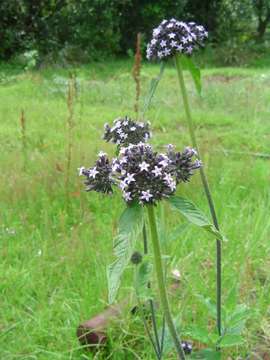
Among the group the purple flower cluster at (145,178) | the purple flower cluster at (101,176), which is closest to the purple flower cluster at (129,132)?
the purple flower cluster at (101,176)

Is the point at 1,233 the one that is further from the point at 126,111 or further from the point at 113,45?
the point at 113,45

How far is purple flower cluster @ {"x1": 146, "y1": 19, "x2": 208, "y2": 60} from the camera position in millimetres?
1588

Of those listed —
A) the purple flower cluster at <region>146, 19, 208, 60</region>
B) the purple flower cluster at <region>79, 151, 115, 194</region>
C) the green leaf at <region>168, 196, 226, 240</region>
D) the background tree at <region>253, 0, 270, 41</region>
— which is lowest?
the green leaf at <region>168, 196, 226, 240</region>

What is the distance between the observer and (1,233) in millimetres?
3102

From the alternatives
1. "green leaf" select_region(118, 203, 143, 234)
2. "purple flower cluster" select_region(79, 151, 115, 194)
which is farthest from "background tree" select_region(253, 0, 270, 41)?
"green leaf" select_region(118, 203, 143, 234)

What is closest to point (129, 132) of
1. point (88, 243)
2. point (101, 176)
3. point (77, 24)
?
point (101, 176)

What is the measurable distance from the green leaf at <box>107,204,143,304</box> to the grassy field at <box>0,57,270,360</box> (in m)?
0.33

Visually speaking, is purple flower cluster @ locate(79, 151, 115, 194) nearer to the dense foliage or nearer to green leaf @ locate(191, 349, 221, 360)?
green leaf @ locate(191, 349, 221, 360)

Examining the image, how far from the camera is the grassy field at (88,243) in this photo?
7.31ft

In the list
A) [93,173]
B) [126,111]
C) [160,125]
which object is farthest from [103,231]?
[126,111]

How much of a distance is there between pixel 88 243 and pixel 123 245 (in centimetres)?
168

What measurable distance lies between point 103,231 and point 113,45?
38.0 ft

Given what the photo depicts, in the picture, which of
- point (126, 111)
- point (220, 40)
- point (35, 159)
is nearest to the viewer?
point (35, 159)

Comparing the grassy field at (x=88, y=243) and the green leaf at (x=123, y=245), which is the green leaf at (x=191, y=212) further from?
the grassy field at (x=88, y=243)
